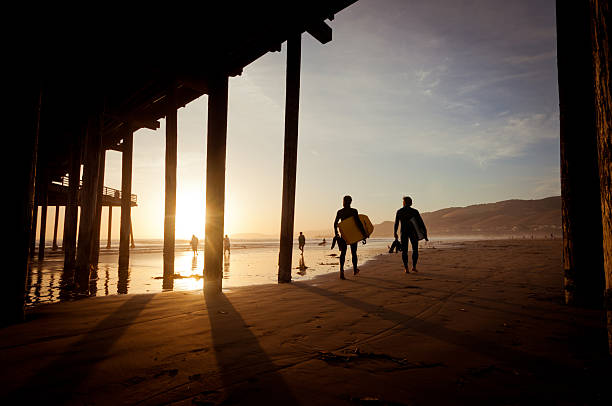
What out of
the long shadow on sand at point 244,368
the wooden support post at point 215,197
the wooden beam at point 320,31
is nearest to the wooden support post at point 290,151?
the wooden beam at point 320,31

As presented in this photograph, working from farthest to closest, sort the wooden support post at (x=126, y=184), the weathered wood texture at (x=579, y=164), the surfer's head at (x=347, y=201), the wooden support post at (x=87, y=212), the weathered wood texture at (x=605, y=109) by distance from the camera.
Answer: the wooden support post at (x=126, y=184)
the surfer's head at (x=347, y=201)
the wooden support post at (x=87, y=212)
the weathered wood texture at (x=579, y=164)
the weathered wood texture at (x=605, y=109)

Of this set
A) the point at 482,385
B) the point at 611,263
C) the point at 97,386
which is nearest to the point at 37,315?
the point at 97,386

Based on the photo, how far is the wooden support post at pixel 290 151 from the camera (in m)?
5.61

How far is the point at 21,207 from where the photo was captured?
290 centimetres

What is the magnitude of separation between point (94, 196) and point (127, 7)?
4359mm

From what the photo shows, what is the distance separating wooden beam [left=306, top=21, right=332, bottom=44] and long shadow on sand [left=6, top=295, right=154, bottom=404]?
578 centimetres

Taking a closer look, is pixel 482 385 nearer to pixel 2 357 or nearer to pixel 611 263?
pixel 611 263

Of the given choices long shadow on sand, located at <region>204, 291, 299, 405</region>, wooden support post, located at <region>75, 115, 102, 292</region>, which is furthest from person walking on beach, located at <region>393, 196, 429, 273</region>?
wooden support post, located at <region>75, 115, 102, 292</region>

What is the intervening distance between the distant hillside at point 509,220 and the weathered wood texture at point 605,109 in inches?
3615

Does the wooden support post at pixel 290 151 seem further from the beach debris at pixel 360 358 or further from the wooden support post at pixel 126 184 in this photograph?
the wooden support post at pixel 126 184

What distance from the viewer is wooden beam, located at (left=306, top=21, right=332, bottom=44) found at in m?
5.62

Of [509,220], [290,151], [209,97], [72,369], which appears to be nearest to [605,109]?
[72,369]

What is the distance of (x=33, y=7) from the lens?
2982 mm

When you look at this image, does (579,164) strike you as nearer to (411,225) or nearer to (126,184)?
(411,225)
